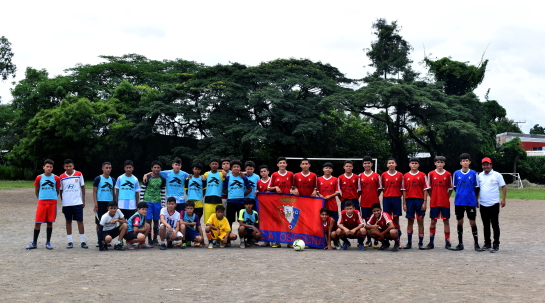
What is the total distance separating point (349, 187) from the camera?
9336 millimetres

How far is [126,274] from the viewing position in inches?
257

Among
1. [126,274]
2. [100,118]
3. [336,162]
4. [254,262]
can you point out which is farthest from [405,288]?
[100,118]

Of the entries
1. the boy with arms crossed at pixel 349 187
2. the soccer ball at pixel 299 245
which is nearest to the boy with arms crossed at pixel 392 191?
the boy with arms crossed at pixel 349 187

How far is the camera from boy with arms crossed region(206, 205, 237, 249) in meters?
9.20

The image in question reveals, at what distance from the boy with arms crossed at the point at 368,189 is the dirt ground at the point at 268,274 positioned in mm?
790

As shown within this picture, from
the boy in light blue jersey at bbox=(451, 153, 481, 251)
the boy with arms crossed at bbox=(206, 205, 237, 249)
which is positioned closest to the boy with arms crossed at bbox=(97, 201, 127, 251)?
the boy with arms crossed at bbox=(206, 205, 237, 249)

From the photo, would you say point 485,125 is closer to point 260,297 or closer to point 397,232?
point 397,232

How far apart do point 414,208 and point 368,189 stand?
90 cm

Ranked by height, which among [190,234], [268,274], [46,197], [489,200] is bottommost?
[268,274]

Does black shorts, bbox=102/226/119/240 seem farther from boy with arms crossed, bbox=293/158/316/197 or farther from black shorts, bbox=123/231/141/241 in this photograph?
boy with arms crossed, bbox=293/158/316/197

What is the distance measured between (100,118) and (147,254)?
28931 mm

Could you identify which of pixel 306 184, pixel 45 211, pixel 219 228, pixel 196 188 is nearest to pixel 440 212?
pixel 306 184

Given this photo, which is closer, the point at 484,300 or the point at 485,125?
the point at 484,300

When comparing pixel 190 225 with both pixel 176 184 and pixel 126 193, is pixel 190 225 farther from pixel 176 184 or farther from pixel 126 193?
pixel 126 193
